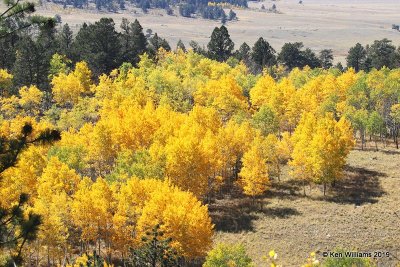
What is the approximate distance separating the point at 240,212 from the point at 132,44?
70286 millimetres

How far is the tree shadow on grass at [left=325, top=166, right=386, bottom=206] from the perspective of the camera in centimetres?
6377

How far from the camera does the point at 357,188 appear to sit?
66688 mm

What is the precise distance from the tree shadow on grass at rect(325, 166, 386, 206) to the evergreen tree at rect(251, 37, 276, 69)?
6540 cm

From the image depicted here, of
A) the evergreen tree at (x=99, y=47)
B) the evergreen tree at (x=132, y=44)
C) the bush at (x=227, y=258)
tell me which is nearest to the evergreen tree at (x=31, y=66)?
the evergreen tree at (x=99, y=47)

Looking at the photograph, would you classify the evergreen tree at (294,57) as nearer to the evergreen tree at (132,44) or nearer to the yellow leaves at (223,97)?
the evergreen tree at (132,44)

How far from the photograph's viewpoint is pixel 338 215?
2357 inches

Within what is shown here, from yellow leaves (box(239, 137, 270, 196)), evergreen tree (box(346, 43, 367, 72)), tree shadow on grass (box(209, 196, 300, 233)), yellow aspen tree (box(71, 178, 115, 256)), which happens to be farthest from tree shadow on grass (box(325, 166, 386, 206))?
evergreen tree (box(346, 43, 367, 72))

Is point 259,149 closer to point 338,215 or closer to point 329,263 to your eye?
point 338,215

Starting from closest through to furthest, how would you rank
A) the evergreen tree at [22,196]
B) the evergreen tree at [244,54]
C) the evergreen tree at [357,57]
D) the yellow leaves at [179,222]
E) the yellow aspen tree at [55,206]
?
the evergreen tree at [22,196]
the yellow aspen tree at [55,206]
the yellow leaves at [179,222]
the evergreen tree at [244,54]
the evergreen tree at [357,57]

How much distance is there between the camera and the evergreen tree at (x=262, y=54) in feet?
431

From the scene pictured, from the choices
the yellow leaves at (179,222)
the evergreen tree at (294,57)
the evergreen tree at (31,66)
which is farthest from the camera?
the evergreen tree at (294,57)

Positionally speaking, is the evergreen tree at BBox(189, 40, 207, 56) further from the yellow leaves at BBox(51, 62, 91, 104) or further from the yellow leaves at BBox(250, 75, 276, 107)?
the yellow leaves at BBox(51, 62, 91, 104)

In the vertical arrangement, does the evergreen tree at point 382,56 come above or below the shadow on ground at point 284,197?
above

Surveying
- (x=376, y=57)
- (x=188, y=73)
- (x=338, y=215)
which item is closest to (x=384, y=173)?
(x=338, y=215)
